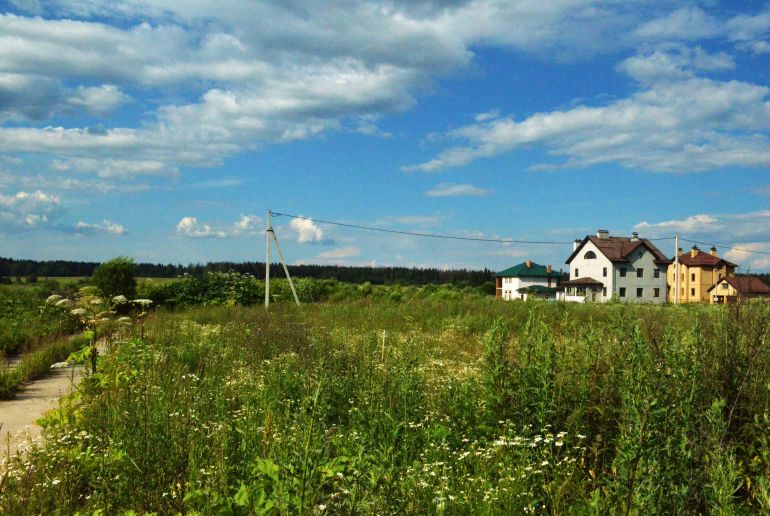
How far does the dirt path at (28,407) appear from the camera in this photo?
690cm

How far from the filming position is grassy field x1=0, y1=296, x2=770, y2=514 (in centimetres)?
342

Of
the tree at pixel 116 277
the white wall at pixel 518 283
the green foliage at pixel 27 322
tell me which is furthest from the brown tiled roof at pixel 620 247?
the green foliage at pixel 27 322

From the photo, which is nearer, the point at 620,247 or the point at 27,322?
the point at 27,322

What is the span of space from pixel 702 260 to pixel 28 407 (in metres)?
67.4

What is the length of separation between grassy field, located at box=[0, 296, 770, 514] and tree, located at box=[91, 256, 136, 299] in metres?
17.3

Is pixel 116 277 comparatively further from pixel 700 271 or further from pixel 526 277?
pixel 700 271

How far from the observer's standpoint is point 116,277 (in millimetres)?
24047

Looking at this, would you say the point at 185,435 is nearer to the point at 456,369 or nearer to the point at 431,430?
the point at 431,430

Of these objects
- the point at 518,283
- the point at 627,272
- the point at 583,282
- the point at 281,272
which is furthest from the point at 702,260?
the point at 281,272

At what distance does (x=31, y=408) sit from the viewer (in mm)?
8633

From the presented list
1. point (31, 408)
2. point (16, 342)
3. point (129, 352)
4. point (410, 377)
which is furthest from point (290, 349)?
point (16, 342)

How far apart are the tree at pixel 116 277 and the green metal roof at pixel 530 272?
47.3 metres

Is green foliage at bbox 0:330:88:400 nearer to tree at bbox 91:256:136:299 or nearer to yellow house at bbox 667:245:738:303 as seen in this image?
tree at bbox 91:256:136:299

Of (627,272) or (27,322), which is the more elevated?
(627,272)
